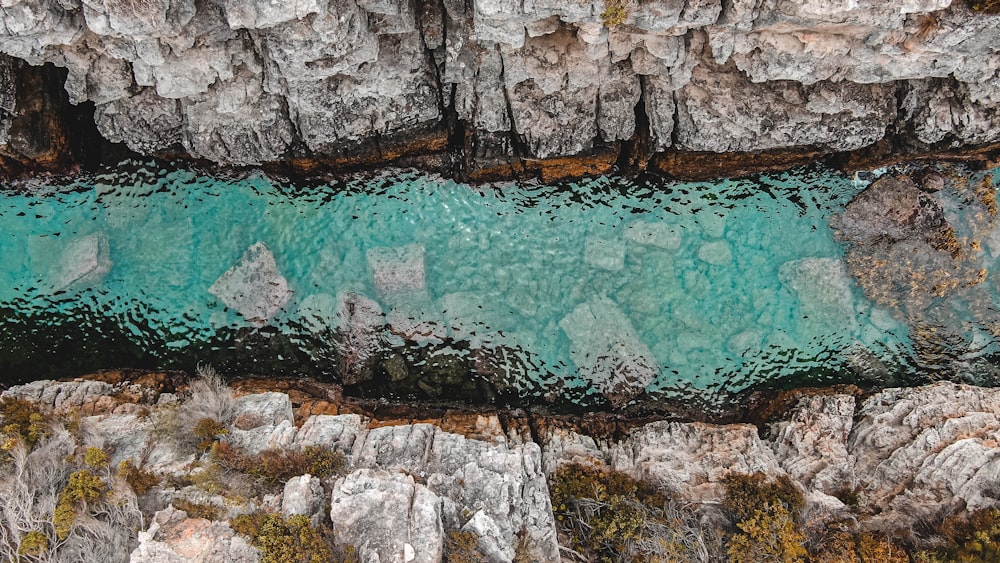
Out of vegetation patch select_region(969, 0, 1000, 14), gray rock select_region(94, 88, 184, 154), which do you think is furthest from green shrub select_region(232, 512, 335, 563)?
vegetation patch select_region(969, 0, 1000, 14)

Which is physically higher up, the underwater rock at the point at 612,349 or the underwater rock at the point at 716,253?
the underwater rock at the point at 716,253

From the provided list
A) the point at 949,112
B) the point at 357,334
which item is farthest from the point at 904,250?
the point at 357,334

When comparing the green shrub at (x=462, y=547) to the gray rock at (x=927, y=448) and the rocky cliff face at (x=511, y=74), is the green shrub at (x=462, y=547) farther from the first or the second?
the rocky cliff face at (x=511, y=74)

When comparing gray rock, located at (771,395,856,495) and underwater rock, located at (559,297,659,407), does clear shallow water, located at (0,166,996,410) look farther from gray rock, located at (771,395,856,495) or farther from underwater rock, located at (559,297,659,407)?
gray rock, located at (771,395,856,495)

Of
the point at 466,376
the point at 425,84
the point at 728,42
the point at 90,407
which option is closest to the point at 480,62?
the point at 425,84

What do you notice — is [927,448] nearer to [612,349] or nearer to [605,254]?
[612,349]

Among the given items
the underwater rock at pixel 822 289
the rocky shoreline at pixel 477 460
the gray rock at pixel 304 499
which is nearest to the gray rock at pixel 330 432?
the rocky shoreline at pixel 477 460
